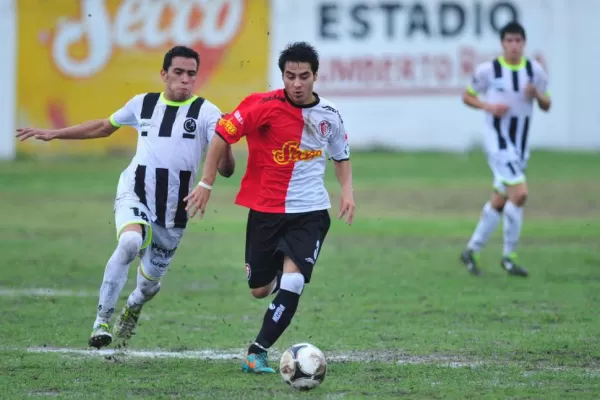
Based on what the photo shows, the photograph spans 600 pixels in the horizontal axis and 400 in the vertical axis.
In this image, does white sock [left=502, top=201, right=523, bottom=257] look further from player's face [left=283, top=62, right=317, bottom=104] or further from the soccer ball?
the soccer ball

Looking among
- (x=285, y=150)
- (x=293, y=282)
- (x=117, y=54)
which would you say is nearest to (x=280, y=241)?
(x=293, y=282)

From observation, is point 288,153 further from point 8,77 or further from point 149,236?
point 8,77

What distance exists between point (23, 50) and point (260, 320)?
71.8 ft

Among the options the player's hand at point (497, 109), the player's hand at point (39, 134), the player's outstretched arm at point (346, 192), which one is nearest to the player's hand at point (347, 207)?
the player's outstretched arm at point (346, 192)

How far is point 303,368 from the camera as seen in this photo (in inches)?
278

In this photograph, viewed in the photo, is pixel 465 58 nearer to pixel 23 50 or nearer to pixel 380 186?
pixel 380 186

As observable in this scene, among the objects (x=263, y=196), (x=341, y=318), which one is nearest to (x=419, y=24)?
(x=341, y=318)

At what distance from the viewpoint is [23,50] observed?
30734 mm

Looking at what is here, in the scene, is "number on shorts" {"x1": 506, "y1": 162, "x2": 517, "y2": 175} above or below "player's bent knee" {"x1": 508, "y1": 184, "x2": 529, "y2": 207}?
above

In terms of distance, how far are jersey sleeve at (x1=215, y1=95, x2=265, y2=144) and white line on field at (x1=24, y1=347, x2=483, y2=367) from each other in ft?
5.20

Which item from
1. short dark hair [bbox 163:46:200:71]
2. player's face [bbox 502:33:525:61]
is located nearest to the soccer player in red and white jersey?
short dark hair [bbox 163:46:200:71]

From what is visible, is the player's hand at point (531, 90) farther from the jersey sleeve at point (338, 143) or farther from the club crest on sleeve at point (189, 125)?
the club crest on sleeve at point (189, 125)

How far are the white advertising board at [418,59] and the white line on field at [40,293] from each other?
18.5m

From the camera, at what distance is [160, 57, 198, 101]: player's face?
861 cm
